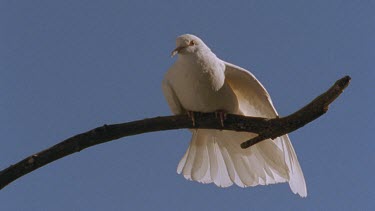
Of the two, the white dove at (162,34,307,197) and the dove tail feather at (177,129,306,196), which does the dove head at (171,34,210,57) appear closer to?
the white dove at (162,34,307,197)

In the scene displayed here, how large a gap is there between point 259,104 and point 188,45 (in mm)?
928

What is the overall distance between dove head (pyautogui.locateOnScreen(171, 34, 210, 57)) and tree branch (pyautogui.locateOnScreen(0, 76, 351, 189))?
0.88 m

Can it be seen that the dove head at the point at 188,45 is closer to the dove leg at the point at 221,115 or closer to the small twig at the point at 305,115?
the dove leg at the point at 221,115

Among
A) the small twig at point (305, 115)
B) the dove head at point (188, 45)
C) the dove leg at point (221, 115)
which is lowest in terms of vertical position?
the small twig at point (305, 115)

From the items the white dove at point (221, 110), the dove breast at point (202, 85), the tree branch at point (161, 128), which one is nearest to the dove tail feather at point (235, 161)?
the white dove at point (221, 110)

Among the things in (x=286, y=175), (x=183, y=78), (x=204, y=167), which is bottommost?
(x=286, y=175)

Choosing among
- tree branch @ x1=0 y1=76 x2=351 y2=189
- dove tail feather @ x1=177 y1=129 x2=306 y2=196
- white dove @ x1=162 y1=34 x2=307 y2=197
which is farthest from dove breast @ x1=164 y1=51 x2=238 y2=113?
dove tail feather @ x1=177 y1=129 x2=306 y2=196

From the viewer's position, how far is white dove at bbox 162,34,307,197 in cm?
548

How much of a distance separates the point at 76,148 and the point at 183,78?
148cm

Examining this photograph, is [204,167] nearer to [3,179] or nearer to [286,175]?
[286,175]

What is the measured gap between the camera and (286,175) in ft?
18.6

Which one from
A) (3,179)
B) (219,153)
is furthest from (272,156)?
(3,179)

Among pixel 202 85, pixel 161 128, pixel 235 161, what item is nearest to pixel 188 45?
pixel 202 85

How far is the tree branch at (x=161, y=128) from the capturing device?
434 centimetres
